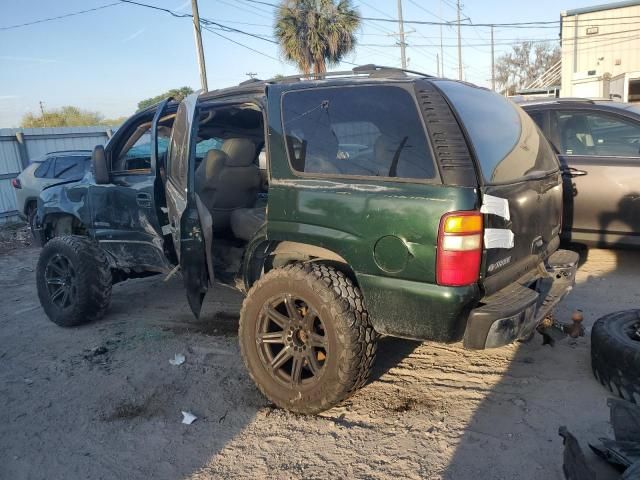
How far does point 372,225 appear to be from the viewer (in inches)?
116

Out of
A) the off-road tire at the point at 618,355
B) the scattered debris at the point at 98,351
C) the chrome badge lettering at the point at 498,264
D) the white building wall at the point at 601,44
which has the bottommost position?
the scattered debris at the point at 98,351

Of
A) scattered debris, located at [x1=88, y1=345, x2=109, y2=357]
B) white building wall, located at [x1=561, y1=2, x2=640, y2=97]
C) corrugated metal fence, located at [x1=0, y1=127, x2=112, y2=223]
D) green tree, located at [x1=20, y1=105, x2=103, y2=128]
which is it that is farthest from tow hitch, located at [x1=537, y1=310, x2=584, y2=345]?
Result: green tree, located at [x1=20, y1=105, x2=103, y2=128]

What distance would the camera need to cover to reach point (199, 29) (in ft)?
58.0

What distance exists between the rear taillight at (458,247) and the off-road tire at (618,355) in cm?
128

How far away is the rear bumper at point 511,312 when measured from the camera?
2.78 meters

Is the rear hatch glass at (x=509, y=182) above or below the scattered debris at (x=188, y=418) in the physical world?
above

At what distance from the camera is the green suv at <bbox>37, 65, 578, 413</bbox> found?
280 cm

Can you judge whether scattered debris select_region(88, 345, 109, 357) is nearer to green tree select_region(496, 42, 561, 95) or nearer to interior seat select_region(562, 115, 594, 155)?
interior seat select_region(562, 115, 594, 155)

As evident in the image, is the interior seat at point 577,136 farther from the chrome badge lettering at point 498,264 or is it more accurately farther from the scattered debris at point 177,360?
the scattered debris at point 177,360

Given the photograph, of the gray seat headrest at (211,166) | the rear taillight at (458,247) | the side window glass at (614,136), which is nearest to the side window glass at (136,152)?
the gray seat headrest at (211,166)

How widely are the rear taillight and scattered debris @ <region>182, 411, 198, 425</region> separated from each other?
6.05ft

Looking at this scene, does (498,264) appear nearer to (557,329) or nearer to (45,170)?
(557,329)

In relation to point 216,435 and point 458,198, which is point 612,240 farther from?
point 216,435

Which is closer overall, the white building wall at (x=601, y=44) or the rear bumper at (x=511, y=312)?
the rear bumper at (x=511, y=312)
